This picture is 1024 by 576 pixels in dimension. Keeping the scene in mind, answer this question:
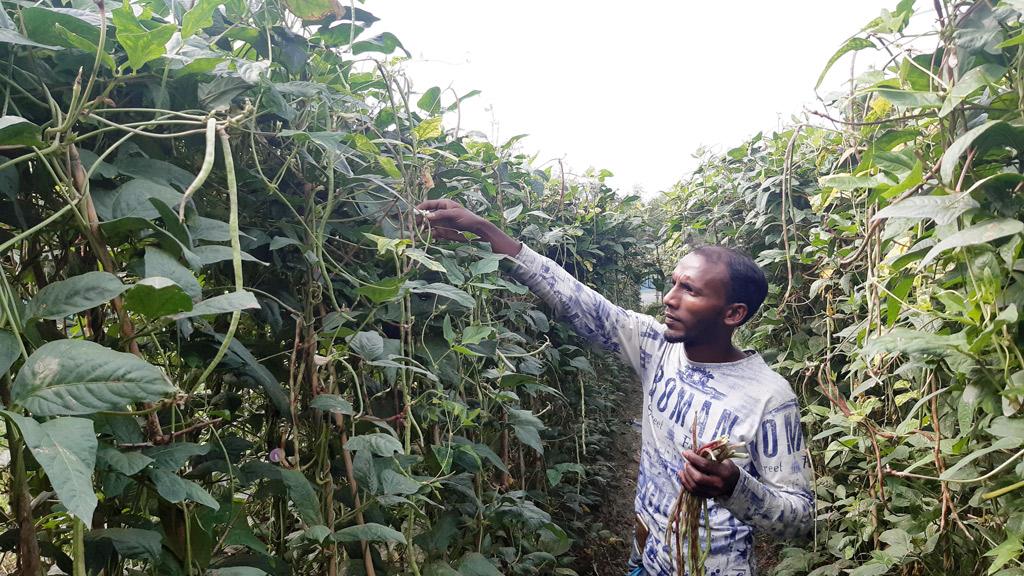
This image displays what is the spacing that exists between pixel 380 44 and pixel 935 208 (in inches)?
35.8

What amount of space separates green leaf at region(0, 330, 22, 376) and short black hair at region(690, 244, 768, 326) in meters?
1.55

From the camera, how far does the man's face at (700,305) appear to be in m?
1.71

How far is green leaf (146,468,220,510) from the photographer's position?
69 centimetres

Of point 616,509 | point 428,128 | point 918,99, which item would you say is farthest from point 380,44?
point 616,509

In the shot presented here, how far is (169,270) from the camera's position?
0.69 metres

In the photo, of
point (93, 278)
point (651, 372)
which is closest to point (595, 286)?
point (651, 372)

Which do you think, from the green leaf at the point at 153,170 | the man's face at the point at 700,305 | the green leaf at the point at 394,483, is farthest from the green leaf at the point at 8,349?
the man's face at the point at 700,305

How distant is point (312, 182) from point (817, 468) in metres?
2.43

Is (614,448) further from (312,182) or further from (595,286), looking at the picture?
(312,182)

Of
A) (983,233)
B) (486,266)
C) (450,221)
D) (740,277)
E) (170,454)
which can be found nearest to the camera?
(170,454)

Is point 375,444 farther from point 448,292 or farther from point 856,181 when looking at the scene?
point 856,181

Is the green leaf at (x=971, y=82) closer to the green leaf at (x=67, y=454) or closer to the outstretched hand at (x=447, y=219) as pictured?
the outstretched hand at (x=447, y=219)

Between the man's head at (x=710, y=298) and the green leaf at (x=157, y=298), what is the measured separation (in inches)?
52.7

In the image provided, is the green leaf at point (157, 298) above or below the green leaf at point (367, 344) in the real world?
above
